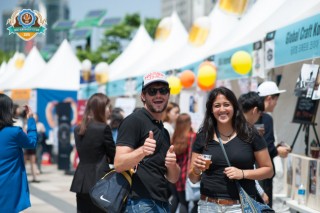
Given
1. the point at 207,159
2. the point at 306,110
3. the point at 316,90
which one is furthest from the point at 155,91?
the point at 306,110

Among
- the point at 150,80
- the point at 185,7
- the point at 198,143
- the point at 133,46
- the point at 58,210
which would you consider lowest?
the point at 58,210

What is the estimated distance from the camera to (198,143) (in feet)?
14.7

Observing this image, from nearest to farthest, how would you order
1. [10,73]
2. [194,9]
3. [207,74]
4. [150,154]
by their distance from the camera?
1. [150,154]
2. [207,74]
3. [10,73]
4. [194,9]

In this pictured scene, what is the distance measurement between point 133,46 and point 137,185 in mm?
Result: 19378

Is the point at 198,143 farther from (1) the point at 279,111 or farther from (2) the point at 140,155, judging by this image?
(1) the point at 279,111

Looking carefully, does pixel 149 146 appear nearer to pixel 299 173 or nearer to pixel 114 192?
pixel 114 192

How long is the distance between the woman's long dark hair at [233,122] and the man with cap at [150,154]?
1.16 feet

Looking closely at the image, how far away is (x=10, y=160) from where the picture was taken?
5.58 m

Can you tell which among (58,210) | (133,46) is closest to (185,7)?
(133,46)

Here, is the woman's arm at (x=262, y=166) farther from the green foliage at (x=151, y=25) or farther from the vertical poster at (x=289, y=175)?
the green foliage at (x=151, y=25)

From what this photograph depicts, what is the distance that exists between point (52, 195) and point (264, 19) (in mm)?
5877

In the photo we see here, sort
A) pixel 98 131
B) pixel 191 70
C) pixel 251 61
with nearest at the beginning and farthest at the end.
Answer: pixel 98 131
pixel 251 61
pixel 191 70

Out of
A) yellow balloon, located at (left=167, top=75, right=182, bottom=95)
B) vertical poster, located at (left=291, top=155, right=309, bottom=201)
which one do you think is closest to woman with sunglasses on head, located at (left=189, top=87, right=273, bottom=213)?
vertical poster, located at (left=291, top=155, right=309, bottom=201)

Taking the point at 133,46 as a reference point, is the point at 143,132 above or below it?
below
